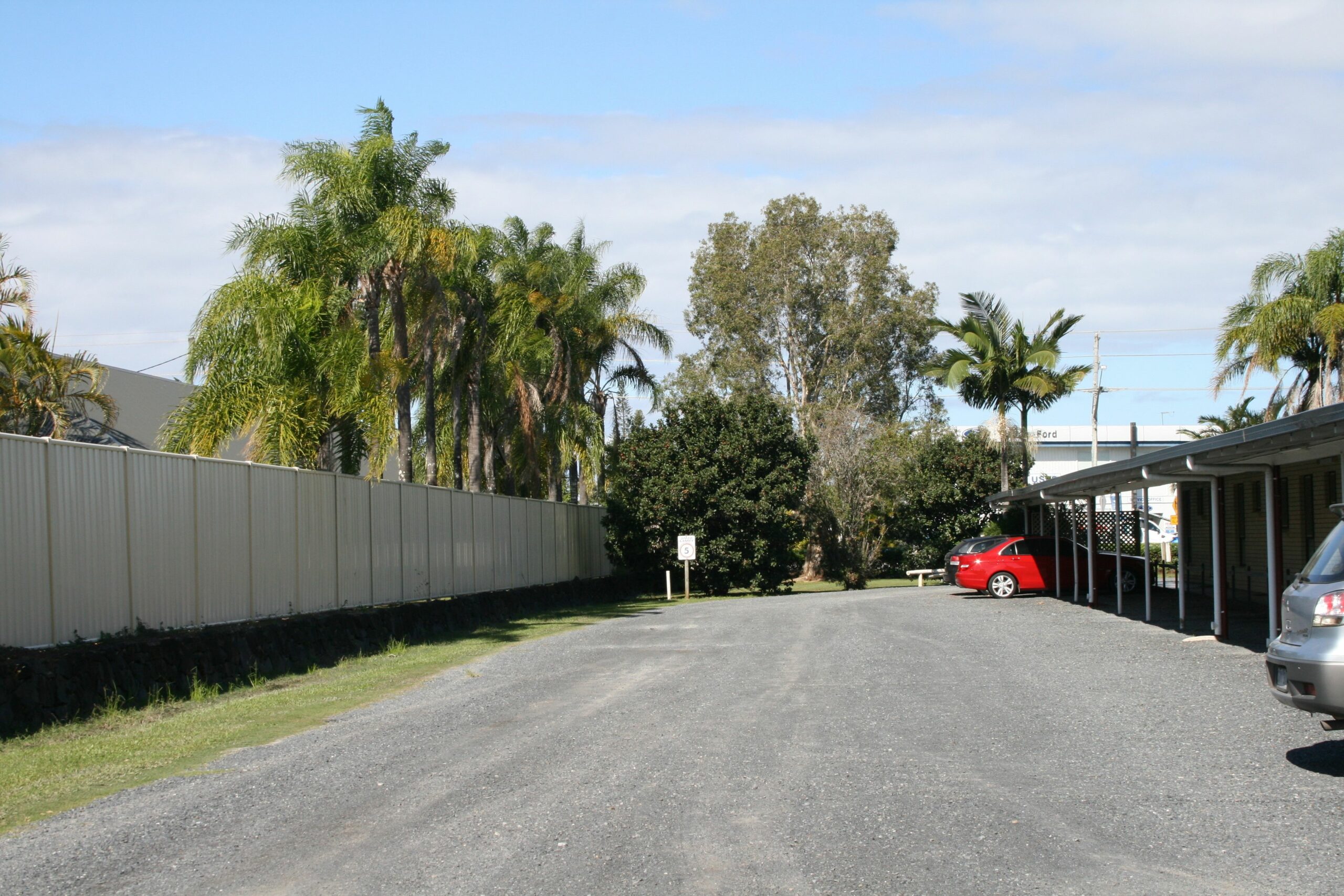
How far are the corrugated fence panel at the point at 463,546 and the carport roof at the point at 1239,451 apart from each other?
12668 millimetres

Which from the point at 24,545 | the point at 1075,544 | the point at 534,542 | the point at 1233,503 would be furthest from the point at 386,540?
the point at 1233,503

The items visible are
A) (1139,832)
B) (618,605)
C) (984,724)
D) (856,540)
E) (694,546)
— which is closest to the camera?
(1139,832)

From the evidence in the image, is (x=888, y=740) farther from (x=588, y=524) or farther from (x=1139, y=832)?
(x=588, y=524)

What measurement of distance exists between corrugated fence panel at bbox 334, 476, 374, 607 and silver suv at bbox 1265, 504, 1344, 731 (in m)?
14.3

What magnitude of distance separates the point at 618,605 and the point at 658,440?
308 inches

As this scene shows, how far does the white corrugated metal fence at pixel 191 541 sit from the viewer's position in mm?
11758

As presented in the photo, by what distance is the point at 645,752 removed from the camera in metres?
9.09

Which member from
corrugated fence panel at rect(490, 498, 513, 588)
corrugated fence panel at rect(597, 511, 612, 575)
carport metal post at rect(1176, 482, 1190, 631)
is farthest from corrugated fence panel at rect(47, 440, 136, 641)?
corrugated fence panel at rect(597, 511, 612, 575)

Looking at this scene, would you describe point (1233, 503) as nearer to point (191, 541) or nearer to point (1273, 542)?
point (1273, 542)

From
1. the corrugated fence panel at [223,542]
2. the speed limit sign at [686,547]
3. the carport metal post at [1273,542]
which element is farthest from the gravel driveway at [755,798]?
the speed limit sign at [686,547]

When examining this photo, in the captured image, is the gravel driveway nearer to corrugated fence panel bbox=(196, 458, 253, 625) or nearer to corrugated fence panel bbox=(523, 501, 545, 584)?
corrugated fence panel bbox=(196, 458, 253, 625)

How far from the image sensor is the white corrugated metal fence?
11.8 metres

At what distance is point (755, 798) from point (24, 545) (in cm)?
800

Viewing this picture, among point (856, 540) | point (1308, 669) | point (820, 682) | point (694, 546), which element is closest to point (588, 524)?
point (694, 546)
